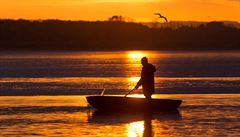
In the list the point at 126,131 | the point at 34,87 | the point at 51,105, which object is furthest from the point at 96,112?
the point at 34,87

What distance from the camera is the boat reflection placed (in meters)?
19.4

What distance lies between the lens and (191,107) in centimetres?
2509

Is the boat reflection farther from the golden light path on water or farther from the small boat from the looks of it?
the small boat

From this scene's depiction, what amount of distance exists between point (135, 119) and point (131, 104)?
1754mm

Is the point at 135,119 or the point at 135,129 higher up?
the point at 135,119

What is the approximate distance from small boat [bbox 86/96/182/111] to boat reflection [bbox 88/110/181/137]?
0.19 m

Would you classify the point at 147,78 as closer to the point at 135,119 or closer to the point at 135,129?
the point at 135,119

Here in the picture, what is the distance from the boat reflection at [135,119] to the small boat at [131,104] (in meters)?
0.19

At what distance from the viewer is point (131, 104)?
23906mm

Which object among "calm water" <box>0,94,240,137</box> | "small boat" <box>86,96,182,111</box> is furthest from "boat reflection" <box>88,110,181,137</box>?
"small boat" <box>86,96,182,111</box>

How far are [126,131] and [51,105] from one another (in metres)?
7.03

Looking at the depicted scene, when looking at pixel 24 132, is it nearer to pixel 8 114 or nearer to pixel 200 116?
pixel 8 114

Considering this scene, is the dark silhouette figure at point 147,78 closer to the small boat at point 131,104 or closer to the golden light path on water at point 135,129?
the small boat at point 131,104

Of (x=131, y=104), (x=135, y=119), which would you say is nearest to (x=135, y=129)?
(x=135, y=119)
